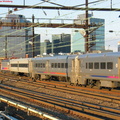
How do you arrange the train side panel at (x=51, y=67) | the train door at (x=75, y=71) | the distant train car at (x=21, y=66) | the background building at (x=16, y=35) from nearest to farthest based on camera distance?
the train door at (x=75, y=71) < the train side panel at (x=51, y=67) < the distant train car at (x=21, y=66) < the background building at (x=16, y=35)

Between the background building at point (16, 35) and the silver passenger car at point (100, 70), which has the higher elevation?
the background building at point (16, 35)

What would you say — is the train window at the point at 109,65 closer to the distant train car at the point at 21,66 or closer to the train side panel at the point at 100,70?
the train side panel at the point at 100,70

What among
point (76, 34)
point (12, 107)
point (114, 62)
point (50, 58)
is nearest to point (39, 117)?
point (12, 107)

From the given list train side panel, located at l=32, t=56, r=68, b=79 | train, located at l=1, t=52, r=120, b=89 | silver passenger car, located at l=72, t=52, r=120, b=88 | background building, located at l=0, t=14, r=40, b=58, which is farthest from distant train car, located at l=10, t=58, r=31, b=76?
silver passenger car, located at l=72, t=52, r=120, b=88

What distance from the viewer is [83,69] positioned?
2372 centimetres

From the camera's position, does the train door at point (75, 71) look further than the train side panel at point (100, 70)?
Yes

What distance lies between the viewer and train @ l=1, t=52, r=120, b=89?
20.1 meters

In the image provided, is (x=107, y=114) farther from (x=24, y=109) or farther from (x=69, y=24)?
(x=69, y=24)

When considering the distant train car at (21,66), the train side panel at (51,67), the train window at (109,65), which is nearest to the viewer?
the train window at (109,65)

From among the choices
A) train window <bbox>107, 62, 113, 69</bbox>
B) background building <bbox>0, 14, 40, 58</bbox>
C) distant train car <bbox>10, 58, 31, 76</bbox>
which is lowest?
distant train car <bbox>10, 58, 31, 76</bbox>

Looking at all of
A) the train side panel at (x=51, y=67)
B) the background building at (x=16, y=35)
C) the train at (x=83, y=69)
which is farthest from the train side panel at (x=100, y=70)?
the background building at (x=16, y=35)

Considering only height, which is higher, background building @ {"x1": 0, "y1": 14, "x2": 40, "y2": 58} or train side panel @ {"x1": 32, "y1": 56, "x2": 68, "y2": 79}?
background building @ {"x1": 0, "y1": 14, "x2": 40, "y2": 58}

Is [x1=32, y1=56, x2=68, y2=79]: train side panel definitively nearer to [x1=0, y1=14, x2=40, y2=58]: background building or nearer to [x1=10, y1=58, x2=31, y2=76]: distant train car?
[x1=10, y1=58, x2=31, y2=76]: distant train car

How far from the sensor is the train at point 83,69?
65.8 feet
